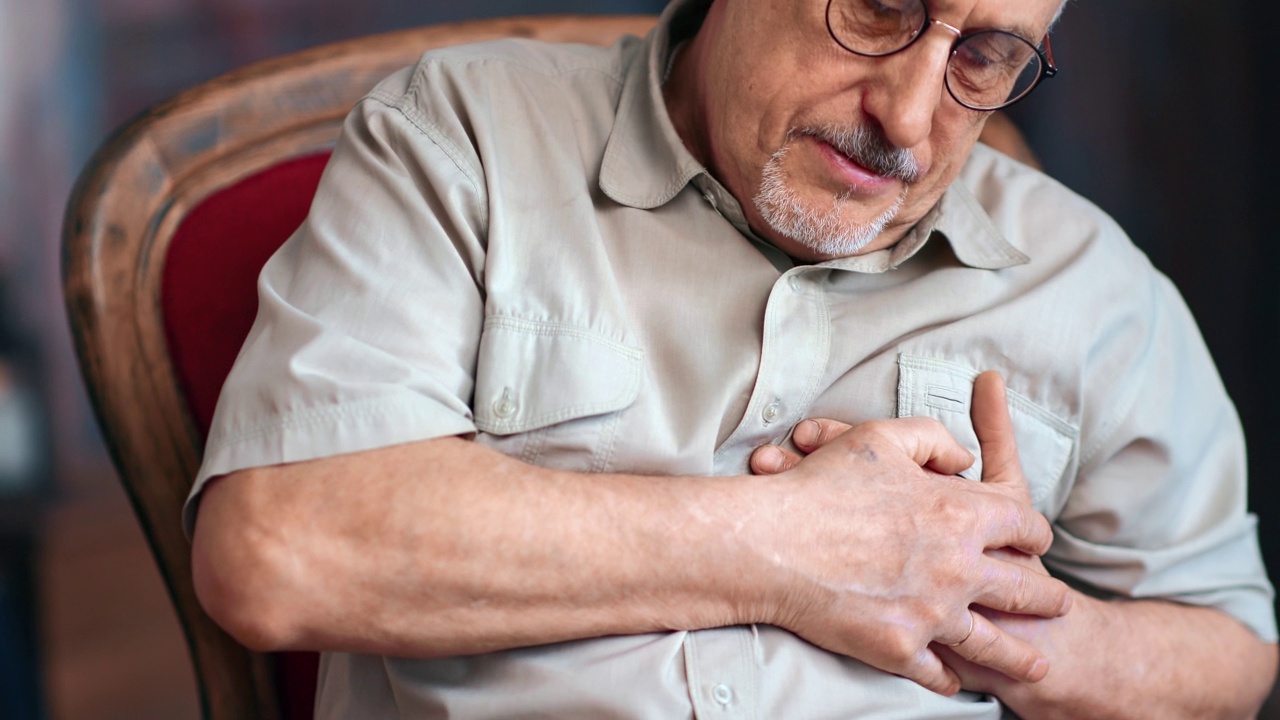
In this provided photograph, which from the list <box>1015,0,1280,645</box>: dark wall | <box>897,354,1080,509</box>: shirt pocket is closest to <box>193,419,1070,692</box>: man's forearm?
<box>897,354,1080,509</box>: shirt pocket

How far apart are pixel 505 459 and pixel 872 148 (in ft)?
1.50

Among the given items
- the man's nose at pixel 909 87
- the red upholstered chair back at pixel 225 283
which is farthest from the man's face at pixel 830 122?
the red upholstered chair back at pixel 225 283

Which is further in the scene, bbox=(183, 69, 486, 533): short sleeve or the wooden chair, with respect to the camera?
the wooden chair

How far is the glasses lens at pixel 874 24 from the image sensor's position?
1.06m

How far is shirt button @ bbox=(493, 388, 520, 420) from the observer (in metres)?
1.03

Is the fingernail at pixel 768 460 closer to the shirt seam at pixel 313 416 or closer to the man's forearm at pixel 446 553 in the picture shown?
the man's forearm at pixel 446 553

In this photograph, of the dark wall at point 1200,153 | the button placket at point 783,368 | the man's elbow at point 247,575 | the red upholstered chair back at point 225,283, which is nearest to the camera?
the man's elbow at point 247,575

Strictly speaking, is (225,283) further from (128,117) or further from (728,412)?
(128,117)

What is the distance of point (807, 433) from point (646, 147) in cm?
34

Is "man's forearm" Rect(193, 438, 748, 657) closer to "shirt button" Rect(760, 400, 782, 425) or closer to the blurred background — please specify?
"shirt button" Rect(760, 400, 782, 425)

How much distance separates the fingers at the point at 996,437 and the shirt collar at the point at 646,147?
1.23 ft

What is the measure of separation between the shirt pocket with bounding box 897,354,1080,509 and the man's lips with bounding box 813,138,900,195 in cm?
19

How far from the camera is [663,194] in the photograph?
116cm

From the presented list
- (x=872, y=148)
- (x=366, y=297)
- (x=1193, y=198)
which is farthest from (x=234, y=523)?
(x=1193, y=198)
